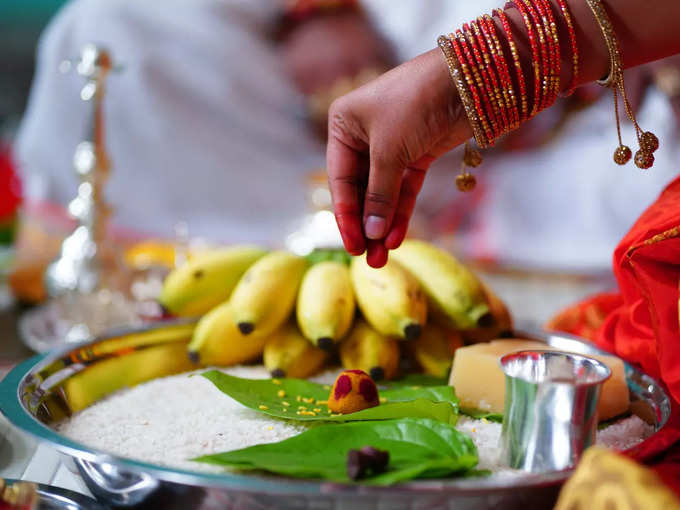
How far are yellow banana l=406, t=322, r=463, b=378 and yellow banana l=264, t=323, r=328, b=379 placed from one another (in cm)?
9

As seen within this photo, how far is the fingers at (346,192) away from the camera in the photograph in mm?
517

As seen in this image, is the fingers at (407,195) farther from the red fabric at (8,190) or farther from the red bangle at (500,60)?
the red fabric at (8,190)

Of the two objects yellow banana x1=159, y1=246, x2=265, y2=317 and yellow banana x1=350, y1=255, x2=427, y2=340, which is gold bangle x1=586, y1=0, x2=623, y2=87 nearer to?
yellow banana x1=350, y1=255, x2=427, y2=340

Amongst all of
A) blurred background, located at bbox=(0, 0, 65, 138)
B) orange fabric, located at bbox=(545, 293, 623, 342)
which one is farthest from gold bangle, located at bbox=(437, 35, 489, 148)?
blurred background, located at bbox=(0, 0, 65, 138)

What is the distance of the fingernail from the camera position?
0.51 metres

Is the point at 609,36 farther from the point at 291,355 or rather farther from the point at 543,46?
the point at 291,355

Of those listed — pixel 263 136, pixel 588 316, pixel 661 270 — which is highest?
pixel 263 136

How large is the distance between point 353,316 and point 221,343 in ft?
0.40

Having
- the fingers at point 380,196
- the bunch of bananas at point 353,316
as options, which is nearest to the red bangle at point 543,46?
the fingers at point 380,196

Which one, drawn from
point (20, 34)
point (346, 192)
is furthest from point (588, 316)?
point (20, 34)

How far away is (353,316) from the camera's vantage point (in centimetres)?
66

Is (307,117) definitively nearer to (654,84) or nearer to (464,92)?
(654,84)

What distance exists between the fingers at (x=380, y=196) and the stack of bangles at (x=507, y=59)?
2.5 inches

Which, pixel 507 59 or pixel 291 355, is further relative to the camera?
pixel 291 355
